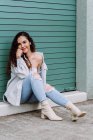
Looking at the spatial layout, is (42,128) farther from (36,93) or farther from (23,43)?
(23,43)

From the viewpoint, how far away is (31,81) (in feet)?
18.4

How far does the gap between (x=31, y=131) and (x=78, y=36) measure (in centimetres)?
247

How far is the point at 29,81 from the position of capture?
223 inches

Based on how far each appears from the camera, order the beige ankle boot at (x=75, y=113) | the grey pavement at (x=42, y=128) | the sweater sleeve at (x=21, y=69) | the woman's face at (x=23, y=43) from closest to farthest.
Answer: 1. the grey pavement at (x=42, y=128)
2. the beige ankle boot at (x=75, y=113)
3. the sweater sleeve at (x=21, y=69)
4. the woman's face at (x=23, y=43)

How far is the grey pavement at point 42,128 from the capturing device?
484cm

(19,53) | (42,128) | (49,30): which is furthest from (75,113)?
(49,30)

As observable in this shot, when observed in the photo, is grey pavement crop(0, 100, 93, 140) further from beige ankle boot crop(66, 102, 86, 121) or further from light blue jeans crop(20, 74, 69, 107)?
light blue jeans crop(20, 74, 69, 107)

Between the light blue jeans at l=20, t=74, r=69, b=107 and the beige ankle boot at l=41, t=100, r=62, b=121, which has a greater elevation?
the light blue jeans at l=20, t=74, r=69, b=107

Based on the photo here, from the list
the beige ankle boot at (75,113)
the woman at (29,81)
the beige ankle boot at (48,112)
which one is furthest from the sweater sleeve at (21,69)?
the beige ankle boot at (75,113)

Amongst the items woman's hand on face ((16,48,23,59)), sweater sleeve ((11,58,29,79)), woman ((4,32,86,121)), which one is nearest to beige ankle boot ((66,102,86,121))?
woman ((4,32,86,121))

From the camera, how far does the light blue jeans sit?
18.3 ft

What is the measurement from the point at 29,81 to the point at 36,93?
0.63 ft

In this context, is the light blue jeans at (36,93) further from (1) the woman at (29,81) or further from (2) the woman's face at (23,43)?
(2) the woman's face at (23,43)

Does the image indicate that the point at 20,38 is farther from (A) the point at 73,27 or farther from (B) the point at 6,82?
(A) the point at 73,27
